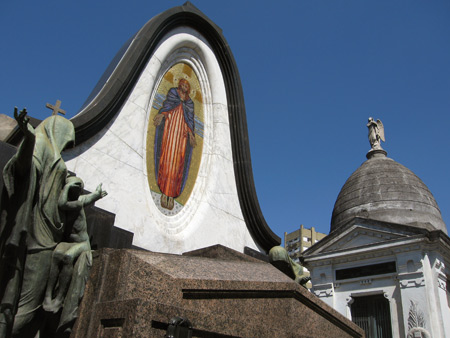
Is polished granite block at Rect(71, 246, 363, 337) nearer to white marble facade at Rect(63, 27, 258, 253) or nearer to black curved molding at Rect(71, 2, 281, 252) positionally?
white marble facade at Rect(63, 27, 258, 253)

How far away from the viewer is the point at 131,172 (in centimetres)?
720

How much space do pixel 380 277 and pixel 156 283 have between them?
691 inches

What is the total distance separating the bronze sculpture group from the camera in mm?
3661

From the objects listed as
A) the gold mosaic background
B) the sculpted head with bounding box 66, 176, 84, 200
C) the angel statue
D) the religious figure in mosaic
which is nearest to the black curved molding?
the gold mosaic background

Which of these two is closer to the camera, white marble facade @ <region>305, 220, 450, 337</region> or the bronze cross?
the bronze cross

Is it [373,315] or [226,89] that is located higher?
[226,89]

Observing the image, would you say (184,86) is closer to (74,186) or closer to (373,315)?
(74,186)

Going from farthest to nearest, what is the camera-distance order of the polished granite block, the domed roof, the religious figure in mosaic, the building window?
the domed roof → the building window → the religious figure in mosaic → the polished granite block

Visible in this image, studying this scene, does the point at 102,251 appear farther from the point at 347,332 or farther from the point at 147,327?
the point at 347,332

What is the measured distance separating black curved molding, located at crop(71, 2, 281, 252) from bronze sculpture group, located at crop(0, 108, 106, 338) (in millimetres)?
2228

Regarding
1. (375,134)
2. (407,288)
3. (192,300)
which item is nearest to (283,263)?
(192,300)

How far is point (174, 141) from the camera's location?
837 cm

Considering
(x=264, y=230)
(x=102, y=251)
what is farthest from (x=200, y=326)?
(x=264, y=230)

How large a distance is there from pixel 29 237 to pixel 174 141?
4.71m
